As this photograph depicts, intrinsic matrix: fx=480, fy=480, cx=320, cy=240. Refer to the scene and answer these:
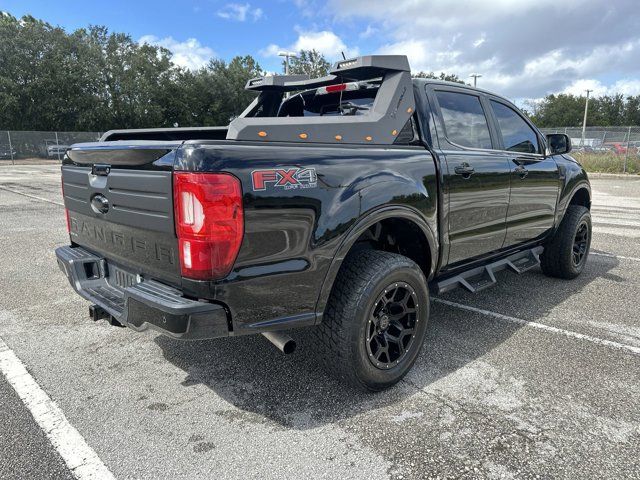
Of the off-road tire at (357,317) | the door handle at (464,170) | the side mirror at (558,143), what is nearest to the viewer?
the off-road tire at (357,317)

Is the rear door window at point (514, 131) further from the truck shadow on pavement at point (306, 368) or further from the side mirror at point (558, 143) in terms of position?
the truck shadow on pavement at point (306, 368)

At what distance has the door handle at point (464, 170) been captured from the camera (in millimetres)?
3371

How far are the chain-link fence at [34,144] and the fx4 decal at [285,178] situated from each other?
30.2 m

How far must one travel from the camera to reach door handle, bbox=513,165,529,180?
13.3 ft

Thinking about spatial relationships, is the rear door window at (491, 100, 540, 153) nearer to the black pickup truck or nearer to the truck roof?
the black pickup truck

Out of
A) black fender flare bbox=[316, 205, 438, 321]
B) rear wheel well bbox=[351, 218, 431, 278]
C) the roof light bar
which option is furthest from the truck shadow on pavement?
the roof light bar

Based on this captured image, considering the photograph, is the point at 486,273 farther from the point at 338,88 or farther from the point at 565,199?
the point at 338,88

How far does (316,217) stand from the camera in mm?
2430

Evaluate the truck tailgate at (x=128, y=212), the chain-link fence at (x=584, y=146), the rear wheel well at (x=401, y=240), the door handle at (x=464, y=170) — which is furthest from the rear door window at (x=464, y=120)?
the chain-link fence at (x=584, y=146)

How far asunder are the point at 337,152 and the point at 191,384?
166cm

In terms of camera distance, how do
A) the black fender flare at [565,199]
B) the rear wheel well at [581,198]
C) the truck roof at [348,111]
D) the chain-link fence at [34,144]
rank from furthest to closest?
the chain-link fence at [34,144] < the rear wheel well at [581,198] < the black fender flare at [565,199] < the truck roof at [348,111]

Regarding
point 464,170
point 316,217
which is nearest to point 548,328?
point 464,170

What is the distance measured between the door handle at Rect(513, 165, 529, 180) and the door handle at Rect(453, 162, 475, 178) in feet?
2.55

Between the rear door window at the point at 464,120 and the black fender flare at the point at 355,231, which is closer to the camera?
the black fender flare at the point at 355,231
